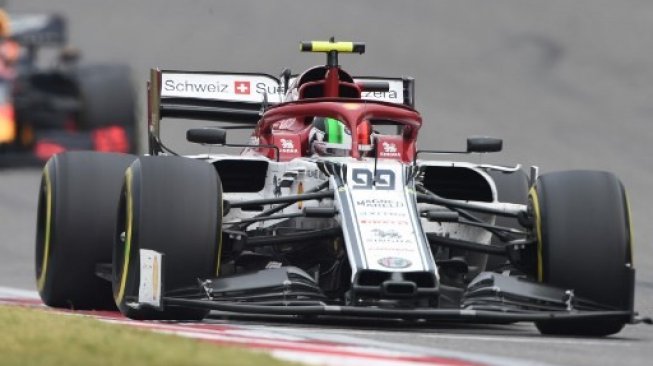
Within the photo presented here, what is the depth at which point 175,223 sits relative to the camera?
10.4 meters

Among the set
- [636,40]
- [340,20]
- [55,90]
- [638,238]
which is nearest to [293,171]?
[638,238]

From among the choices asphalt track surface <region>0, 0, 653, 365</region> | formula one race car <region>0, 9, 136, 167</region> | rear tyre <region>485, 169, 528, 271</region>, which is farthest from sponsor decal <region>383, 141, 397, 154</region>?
formula one race car <region>0, 9, 136, 167</region>

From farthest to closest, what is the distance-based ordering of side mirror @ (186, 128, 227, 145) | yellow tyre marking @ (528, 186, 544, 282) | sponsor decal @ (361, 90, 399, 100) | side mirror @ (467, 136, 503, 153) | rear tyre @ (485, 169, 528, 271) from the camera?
sponsor decal @ (361, 90, 399, 100) < rear tyre @ (485, 169, 528, 271) < side mirror @ (467, 136, 503, 153) < side mirror @ (186, 128, 227, 145) < yellow tyre marking @ (528, 186, 544, 282)

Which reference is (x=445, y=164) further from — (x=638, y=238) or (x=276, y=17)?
(x=276, y=17)

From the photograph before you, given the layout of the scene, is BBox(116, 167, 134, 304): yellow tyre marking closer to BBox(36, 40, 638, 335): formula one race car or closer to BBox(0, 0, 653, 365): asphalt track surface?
BBox(36, 40, 638, 335): formula one race car

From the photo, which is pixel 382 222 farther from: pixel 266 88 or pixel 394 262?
pixel 266 88

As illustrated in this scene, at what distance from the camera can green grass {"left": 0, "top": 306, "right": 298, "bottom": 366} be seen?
732 cm

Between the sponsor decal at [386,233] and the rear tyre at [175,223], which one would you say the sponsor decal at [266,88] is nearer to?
the rear tyre at [175,223]

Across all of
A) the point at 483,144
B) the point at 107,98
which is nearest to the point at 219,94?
the point at 483,144

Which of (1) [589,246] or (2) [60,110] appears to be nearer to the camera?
(1) [589,246]

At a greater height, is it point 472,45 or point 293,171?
point 472,45

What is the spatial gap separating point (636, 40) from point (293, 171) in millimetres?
21070

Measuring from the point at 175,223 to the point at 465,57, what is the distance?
2247 cm

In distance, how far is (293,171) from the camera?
37.9ft
